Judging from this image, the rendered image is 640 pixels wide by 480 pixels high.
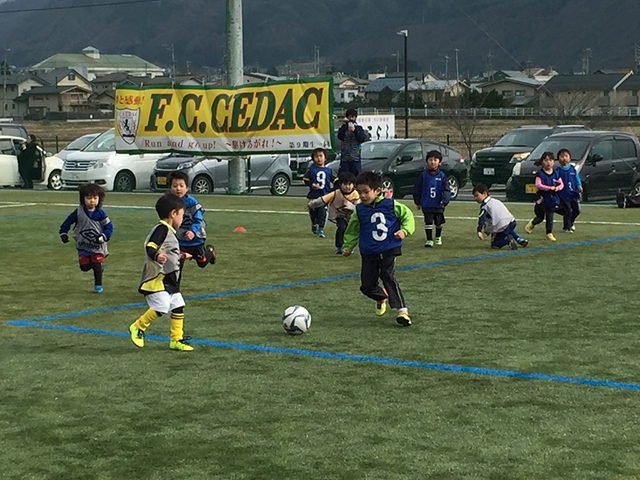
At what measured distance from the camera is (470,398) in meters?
7.36

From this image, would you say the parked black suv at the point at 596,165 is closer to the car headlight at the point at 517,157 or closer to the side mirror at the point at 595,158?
the side mirror at the point at 595,158

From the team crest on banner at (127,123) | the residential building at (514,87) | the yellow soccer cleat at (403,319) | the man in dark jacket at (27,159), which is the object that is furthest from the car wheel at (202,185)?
the residential building at (514,87)

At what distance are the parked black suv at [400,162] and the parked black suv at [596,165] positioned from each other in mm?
2979

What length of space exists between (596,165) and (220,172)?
380 inches

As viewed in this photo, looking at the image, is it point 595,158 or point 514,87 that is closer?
point 595,158

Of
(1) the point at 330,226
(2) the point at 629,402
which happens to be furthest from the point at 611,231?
(2) the point at 629,402

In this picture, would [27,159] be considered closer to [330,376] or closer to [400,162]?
[400,162]

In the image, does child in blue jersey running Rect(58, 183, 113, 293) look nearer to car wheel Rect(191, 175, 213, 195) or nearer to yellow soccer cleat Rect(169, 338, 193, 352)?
yellow soccer cleat Rect(169, 338, 193, 352)

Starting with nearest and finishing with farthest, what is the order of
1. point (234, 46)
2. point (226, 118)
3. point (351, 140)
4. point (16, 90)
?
point (351, 140), point (226, 118), point (234, 46), point (16, 90)

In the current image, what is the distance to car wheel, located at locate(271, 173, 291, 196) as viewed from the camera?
2956cm

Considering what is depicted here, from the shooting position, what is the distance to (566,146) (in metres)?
25.7

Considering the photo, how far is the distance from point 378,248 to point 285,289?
7.97ft

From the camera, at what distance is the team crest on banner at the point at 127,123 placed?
93.8ft

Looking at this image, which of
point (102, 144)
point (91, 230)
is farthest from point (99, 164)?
point (91, 230)
